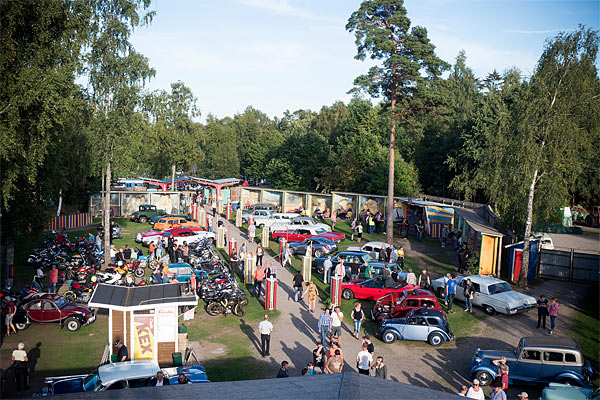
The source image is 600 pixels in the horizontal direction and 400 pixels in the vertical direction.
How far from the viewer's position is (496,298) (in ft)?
64.8

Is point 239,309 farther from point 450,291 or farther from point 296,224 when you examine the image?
point 296,224

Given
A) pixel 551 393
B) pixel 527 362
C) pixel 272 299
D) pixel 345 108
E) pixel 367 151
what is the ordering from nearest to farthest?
pixel 551 393 < pixel 527 362 < pixel 272 299 < pixel 367 151 < pixel 345 108

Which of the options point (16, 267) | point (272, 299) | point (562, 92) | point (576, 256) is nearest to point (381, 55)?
point (562, 92)

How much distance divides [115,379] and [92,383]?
77cm

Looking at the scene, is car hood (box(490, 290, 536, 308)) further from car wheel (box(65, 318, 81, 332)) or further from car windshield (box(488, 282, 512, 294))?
car wheel (box(65, 318, 81, 332))

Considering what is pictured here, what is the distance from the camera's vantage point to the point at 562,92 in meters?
22.2

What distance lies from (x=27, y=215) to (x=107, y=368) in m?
12.0

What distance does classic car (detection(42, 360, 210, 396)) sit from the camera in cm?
1133

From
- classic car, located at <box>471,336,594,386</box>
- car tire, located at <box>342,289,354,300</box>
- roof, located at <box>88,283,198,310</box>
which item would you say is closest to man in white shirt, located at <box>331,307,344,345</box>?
classic car, located at <box>471,336,594,386</box>

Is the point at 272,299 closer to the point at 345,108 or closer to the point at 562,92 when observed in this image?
the point at 562,92

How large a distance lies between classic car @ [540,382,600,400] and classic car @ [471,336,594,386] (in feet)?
2.97

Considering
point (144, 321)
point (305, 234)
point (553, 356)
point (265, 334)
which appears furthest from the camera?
point (305, 234)

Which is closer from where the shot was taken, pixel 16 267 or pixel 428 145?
pixel 16 267

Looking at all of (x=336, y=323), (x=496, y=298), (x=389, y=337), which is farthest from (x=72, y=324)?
(x=496, y=298)
